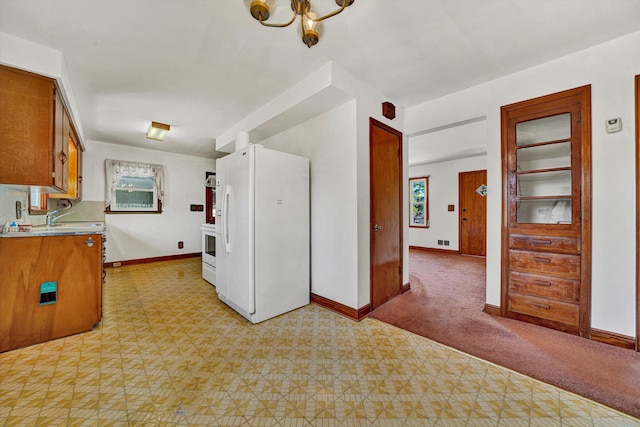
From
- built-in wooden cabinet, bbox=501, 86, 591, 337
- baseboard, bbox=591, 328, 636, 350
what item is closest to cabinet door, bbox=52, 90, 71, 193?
built-in wooden cabinet, bbox=501, 86, 591, 337

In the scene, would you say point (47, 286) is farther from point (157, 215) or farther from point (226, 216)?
point (157, 215)

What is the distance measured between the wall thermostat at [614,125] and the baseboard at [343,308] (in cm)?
257

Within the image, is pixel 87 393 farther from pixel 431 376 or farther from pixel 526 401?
pixel 526 401

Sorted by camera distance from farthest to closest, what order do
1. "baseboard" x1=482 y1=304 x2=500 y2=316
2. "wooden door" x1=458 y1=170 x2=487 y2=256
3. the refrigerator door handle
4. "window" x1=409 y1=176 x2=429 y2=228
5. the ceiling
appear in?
"window" x1=409 y1=176 x2=429 y2=228 < "wooden door" x1=458 y1=170 x2=487 y2=256 < the refrigerator door handle < "baseboard" x1=482 y1=304 x2=500 y2=316 < the ceiling

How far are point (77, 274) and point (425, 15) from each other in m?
3.56

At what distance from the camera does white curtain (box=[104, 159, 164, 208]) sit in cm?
471

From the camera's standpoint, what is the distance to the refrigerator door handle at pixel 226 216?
274 cm

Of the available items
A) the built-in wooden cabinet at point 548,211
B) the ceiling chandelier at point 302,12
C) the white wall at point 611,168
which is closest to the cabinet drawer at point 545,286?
the built-in wooden cabinet at point 548,211

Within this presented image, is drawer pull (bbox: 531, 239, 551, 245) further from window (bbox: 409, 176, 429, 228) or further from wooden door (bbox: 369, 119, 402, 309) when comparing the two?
window (bbox: 409, 176, 429, 228)

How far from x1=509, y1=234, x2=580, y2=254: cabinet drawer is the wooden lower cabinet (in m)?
4.05

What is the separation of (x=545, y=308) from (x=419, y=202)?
4953mm

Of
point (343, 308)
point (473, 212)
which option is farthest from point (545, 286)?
point (473, 212)

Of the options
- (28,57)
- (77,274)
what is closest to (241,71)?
(28,57)

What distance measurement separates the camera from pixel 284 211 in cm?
269
